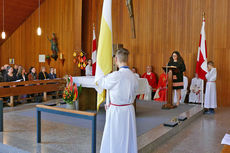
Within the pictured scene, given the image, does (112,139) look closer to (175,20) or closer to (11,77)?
(11,77)

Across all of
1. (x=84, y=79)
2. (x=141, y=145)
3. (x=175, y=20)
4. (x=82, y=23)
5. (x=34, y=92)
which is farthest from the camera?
(x=82, y=23)

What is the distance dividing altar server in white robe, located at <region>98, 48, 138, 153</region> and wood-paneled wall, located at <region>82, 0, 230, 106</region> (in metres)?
6.51

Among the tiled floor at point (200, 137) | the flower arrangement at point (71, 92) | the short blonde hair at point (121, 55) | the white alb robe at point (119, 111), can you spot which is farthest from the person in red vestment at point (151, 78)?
the short blonde hair at point (121, 55)

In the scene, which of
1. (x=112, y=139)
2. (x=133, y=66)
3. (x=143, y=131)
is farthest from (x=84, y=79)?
(x=133, y=66)

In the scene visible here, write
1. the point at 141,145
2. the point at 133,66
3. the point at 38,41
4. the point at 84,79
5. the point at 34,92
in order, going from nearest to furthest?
1. the point at 141,145
2. the point at 84,79
3. the point at 34,92
4. the point at 133,66
5. the point at 38,41

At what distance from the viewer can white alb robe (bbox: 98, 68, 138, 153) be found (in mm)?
2912

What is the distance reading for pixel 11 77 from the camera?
8164mm

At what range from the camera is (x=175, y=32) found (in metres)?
9.45

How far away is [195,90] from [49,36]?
7.99m

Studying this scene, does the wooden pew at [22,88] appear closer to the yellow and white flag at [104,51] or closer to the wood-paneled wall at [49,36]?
the wood-paneled wall at [49,36]

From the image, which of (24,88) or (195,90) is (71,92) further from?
(195,90)

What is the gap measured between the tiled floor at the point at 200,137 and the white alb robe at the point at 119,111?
1.37 m

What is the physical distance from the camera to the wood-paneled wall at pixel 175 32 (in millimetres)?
8422

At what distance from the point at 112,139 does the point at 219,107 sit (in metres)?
6.44
